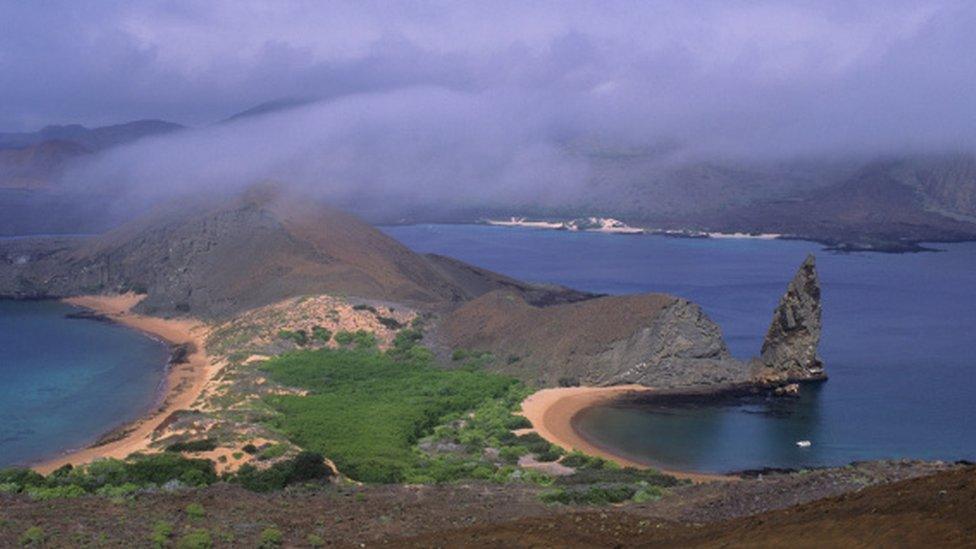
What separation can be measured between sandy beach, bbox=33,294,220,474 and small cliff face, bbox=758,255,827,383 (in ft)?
100

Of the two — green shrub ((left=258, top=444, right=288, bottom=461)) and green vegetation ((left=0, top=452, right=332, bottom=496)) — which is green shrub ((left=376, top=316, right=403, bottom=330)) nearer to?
green shrub ((left=258, top=444, right=288, bottom=461))

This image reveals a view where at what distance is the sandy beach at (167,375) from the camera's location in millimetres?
37938

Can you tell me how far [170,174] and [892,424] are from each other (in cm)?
15720

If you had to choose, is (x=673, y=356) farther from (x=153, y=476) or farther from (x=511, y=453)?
(x=153, y=476)

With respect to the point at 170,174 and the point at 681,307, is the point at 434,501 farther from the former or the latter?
the point at 170,174

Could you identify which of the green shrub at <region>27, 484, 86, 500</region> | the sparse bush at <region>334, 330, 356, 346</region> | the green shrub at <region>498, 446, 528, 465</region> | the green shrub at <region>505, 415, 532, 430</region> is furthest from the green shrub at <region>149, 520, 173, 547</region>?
the sparse bush at <region>334, 330, 356, 346</region>

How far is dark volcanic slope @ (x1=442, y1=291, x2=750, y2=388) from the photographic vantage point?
52.3m

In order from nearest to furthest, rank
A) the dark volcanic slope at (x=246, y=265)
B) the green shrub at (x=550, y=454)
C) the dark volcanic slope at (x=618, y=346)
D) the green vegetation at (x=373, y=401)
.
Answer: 1. the green vegetation at (x=373, y=401)
2. the green shrub at (x=550, y=454)
3. the dark volcanic slope at (x=618, y=346)
4. the dark volcanic slope at (x=246, y=265)

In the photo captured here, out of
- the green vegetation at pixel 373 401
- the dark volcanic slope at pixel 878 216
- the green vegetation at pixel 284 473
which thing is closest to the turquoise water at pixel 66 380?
the green vegetation at pixel 373 401

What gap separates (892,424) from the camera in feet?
152

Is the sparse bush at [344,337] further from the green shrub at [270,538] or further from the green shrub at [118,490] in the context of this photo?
the green shrub at [270,538]

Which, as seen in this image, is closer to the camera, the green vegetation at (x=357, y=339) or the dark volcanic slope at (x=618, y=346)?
the dark volcanic slope at (x=618, y=346)

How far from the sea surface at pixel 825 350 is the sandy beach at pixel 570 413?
97cm

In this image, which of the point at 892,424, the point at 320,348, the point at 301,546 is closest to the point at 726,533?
the point at 301,546
